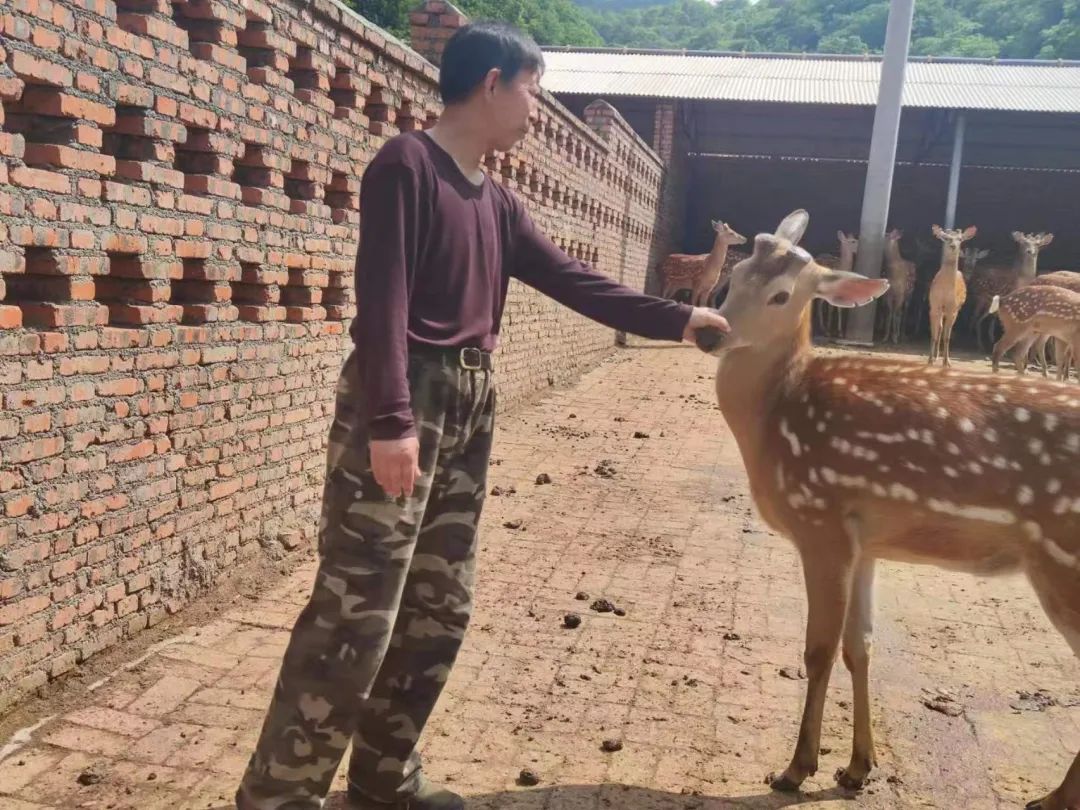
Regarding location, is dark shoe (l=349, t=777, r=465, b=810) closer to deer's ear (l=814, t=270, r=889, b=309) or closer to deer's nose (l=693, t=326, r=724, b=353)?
deer's nose (l=693, t=326, r=724, b=353)

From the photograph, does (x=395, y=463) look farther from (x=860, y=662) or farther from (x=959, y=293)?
(x=959, y=293)

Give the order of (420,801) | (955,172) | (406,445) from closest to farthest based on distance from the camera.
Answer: (406,445), (420,801), (955,172)

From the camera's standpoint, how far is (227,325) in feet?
16.8

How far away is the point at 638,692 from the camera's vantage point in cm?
438

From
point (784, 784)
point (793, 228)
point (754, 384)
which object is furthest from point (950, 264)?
point (784, 784)

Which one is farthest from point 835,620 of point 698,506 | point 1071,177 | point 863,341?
point 1071,177

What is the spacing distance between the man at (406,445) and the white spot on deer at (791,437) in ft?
3.97

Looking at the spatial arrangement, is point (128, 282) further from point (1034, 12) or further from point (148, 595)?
point (1034, 12)

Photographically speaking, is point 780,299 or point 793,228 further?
point 793,228

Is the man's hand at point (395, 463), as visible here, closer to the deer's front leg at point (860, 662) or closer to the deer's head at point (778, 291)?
the deer's head at point (778, 291)

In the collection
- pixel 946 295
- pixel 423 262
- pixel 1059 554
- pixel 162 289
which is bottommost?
pixel 1059 554

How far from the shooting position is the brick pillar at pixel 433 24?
10.4 m

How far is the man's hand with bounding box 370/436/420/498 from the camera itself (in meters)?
2.68

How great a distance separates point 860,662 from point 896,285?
19748 mm
